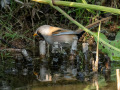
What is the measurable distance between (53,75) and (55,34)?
1.68 metres

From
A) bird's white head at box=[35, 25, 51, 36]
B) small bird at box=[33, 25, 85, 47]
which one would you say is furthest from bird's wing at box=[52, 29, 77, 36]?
bird's white head at box=[35, 25, 51, 36]

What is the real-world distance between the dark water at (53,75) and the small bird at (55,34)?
73cm

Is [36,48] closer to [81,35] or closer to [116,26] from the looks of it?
[81,35]

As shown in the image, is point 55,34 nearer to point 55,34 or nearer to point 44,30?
point 55,34

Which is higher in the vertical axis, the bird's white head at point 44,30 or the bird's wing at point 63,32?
the bird's white head at point 44,30

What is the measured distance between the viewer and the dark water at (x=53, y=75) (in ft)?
12.1

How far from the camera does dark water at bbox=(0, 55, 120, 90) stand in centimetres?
367

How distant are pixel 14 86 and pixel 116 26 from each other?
334 centimetres

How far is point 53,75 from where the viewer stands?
4203 mm

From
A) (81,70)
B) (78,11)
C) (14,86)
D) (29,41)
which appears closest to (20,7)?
(29,41)

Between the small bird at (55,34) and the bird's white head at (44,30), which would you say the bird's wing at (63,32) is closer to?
the small bird at (55,34)

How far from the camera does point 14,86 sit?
3.67 metres

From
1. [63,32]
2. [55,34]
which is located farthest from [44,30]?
[63,32]

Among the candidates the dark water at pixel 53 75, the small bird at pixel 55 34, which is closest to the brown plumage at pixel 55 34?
the small bird at pixel 55 34
